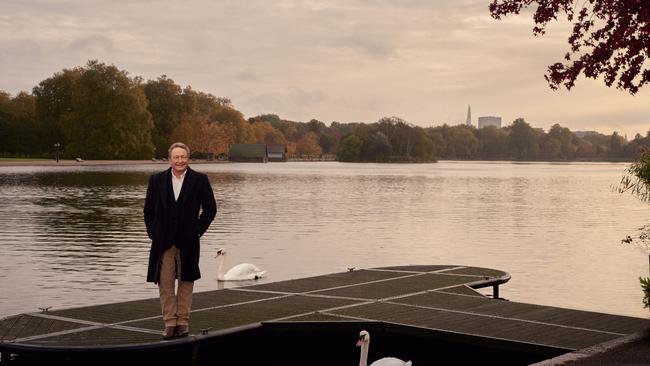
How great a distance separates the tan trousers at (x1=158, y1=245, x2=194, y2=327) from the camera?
1112cm

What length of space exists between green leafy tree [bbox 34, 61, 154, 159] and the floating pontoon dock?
13347cm

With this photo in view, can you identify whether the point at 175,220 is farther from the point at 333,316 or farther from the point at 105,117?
the point at 105,117

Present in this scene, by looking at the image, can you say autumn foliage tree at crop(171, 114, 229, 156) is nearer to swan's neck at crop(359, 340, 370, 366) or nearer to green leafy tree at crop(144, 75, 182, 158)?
green leafy tree at crop(144, 75, 182, 158)

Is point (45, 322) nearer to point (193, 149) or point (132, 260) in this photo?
point (132, 260)

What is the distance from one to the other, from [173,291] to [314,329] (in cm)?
271

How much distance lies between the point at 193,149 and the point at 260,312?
177m

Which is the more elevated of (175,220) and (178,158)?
(178,158)

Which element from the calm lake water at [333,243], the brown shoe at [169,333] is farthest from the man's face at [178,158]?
the calm lake water at [333,243]

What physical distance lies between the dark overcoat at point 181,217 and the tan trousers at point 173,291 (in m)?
0.08

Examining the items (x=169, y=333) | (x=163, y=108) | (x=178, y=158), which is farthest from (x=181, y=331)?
(x=163, y=108)

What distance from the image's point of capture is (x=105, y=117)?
5719 inches

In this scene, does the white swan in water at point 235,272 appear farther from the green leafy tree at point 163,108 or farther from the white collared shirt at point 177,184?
the green leafy tree at point 163,108

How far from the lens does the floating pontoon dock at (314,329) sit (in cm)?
1180

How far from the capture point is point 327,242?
31.8m
